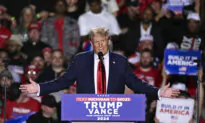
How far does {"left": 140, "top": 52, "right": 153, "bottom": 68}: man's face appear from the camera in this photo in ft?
31.0

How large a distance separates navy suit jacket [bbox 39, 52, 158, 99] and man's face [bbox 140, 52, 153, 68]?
362 centimetres

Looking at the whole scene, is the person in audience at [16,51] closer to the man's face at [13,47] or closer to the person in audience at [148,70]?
the man's face at [13,47]

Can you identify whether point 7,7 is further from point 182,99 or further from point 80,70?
point 80,70

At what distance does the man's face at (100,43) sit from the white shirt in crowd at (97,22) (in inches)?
180

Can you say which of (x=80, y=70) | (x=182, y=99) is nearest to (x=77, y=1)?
(x=182, y=99)

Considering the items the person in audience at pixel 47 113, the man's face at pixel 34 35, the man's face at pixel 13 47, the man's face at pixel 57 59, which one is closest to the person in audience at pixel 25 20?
the man's face at pixel 34 35

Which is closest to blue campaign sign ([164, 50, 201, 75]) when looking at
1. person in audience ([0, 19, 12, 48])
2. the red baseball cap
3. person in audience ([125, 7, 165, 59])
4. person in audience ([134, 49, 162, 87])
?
→ person in audience ([134, 49, 162, 87])

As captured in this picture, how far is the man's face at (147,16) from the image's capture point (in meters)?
10.2

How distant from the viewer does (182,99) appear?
7605mm

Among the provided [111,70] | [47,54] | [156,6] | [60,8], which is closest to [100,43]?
[111,70]

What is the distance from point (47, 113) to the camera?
841 cm

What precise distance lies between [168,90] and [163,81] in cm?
381

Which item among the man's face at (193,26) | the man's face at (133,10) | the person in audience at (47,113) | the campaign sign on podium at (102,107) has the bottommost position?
the person in audience at (47,113)

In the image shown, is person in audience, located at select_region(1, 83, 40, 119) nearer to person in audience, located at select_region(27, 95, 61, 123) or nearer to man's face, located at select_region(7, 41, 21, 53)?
person in audience, located at select_region(27, 95, 61, 123)
